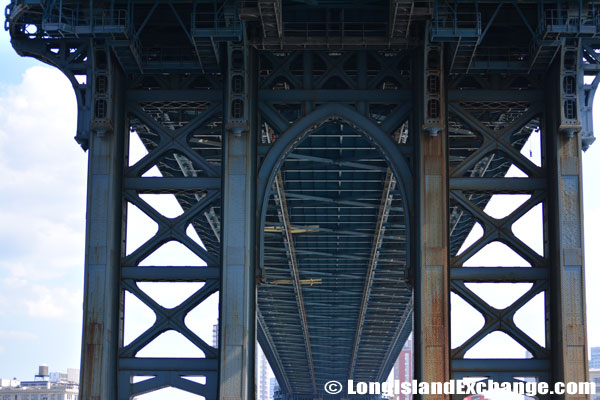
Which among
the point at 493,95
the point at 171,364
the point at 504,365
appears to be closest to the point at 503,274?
the point at 504,365

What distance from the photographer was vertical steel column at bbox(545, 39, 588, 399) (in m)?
33.0

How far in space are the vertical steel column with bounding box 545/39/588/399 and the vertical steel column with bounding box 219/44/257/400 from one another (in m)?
9.12

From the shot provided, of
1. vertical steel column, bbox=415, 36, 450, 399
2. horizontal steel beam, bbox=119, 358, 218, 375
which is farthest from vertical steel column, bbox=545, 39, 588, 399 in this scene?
horizontal steel beam, bbox=119, 358, 218, 375

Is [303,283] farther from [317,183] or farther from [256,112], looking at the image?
[256,112]

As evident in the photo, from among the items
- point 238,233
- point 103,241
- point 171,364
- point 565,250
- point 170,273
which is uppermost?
point 238,233

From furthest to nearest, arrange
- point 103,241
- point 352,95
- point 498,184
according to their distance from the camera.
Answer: point 352,95 → point 498,184 → point 103,241

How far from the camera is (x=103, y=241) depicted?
34156mm

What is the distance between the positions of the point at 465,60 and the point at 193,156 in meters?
9.00

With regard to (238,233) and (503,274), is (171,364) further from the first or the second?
(503,274)

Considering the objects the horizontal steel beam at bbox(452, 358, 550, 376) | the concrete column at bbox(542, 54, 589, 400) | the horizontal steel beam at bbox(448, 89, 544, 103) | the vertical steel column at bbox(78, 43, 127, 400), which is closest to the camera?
the concrete column at bbox(542, 54, 589, 400)

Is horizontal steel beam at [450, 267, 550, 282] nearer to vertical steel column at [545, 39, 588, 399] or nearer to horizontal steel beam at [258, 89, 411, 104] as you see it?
vertical steel column at [545, 39, 588, 399]

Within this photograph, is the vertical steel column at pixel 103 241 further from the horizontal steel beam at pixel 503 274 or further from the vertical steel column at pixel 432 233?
the horizontal steel beam at pixel 503 274

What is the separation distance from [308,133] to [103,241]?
7289 millimetres

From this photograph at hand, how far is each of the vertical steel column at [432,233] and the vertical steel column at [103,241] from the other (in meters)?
9.16
